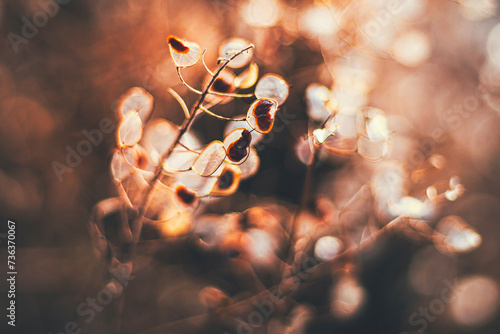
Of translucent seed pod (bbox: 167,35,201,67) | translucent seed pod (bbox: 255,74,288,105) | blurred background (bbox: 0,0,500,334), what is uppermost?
translucent seed pod (bbox: 167,35,201,67)

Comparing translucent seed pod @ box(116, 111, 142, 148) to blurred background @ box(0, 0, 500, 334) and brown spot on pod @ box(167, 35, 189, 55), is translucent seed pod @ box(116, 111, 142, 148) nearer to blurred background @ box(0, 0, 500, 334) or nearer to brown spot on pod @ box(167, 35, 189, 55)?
brown spot on pod @ box(167, 35, 189, 55)

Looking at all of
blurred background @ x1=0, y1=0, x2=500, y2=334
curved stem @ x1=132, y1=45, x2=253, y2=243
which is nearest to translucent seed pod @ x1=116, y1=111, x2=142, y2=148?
curved stem @ x1=132, y1=45, x2=253, y2=243

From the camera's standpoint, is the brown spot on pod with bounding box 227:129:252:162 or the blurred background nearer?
the brown spot on pod with bounding box 227:129:252:162

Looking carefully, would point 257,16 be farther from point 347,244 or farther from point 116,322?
point 116,322

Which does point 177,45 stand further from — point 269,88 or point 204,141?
point 204,141

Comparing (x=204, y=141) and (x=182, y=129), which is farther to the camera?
(x=204, y=141)

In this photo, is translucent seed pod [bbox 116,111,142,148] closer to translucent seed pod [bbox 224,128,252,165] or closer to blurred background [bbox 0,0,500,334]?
translucent seed pod [bbox 224,128,252,165]

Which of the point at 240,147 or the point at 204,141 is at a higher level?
the point at 240,147

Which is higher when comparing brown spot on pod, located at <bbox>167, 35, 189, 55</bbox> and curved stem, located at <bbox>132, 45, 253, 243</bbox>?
brown spot on pod, located at <bbox>167, 35, 189, 55</bbox>

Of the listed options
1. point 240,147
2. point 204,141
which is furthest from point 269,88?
point 204,141
